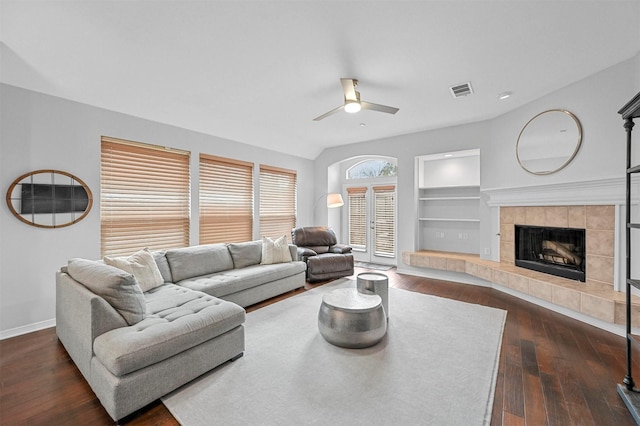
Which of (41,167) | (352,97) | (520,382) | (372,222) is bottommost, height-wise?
(520,382)

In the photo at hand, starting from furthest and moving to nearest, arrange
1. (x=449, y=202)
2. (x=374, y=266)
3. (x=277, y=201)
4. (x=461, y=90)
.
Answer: (x=374, y=266)
(x=277, y=201)
(x=449, y=202)
(x=461, y=90)

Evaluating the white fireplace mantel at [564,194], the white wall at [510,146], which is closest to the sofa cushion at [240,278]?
the white wall at [510,146]

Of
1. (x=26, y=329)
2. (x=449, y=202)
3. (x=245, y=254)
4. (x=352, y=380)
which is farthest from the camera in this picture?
(x=449, y=202)

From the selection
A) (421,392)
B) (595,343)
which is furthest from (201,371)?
(595,343)

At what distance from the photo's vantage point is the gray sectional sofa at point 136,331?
5.75 feet

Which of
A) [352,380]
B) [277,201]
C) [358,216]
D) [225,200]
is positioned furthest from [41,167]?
[358,216]

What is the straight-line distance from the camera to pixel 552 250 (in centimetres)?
391

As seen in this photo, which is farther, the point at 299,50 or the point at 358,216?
the point at 358,216

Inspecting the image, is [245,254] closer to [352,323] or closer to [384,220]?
[352,323]

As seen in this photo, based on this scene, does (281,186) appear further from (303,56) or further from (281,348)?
(281,348)

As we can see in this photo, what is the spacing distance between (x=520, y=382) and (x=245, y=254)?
352 cm

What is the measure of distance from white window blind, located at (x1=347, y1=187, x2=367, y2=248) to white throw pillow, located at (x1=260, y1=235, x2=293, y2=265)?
2.81 m

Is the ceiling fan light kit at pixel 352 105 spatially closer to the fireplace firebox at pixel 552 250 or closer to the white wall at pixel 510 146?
the white wall at pixel 510 146

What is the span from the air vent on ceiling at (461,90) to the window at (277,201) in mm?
Answer: 3672
